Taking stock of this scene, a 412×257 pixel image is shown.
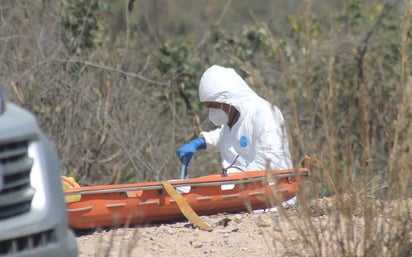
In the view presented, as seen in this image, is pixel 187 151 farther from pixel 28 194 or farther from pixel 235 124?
pixel 28 194

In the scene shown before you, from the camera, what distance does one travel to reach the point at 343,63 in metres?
12.4

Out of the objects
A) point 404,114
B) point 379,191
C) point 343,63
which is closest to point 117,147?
point 343,63

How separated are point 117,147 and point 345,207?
544 centimetres

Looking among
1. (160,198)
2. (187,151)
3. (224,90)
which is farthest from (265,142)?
(160,198)

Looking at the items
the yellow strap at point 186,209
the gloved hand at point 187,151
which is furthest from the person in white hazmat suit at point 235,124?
the yellow strap at point 186,209

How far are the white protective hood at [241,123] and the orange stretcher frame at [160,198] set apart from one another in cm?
55

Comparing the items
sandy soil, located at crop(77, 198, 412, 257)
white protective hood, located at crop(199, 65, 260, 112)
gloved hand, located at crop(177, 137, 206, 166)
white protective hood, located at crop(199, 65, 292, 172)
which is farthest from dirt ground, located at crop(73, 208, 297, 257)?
white protective hood, located at crop(199, 65, 260, 112)

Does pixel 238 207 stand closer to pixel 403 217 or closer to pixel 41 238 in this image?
pixel 403 217

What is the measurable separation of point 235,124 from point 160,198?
1.39 metres

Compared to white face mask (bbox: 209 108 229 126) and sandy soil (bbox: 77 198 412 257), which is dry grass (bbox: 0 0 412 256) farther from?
sandy soil (bbox: 77 198 412 257)

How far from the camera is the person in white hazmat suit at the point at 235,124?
812cm

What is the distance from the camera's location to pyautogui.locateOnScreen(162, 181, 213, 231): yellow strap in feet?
23.3

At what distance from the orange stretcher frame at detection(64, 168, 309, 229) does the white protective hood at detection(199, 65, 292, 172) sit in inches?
21.5

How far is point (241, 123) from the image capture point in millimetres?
8406
